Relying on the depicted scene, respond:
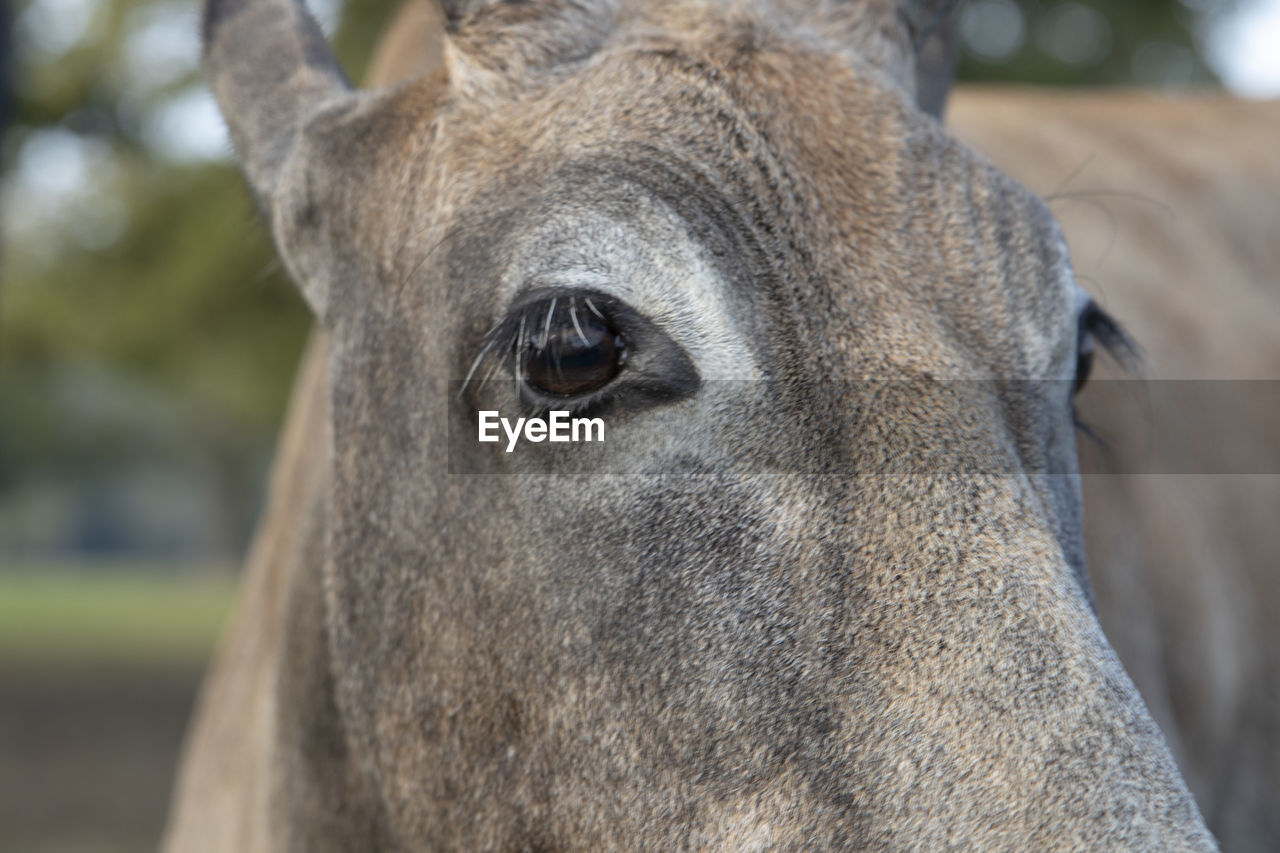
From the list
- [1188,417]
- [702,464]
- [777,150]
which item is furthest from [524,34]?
[1188,417]

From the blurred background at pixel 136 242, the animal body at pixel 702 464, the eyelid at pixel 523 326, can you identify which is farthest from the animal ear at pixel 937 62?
the blurred background at pixel 136 242

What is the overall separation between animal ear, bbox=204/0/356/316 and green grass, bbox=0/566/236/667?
16.8 m

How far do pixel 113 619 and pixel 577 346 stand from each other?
30.9m

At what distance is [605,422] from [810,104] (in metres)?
0.70

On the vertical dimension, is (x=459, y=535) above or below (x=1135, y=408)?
above

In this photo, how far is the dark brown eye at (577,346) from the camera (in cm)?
206

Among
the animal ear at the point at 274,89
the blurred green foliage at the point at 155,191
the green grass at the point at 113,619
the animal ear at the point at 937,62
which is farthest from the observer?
the green grass at the point at 113,619

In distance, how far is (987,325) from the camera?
2141 mm

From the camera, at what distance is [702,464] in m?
2.03

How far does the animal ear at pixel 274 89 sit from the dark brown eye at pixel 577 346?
787mm

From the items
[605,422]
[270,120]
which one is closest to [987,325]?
[605,422]

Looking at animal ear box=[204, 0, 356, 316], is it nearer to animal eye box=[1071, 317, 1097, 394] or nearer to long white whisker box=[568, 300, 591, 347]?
long white whisker box=[568, 300, 591, 347]

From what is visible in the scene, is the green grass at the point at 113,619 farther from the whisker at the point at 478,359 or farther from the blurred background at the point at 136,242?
the whisker at the point at 478,359

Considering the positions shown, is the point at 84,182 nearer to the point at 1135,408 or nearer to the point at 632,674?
the point at 1135,408
